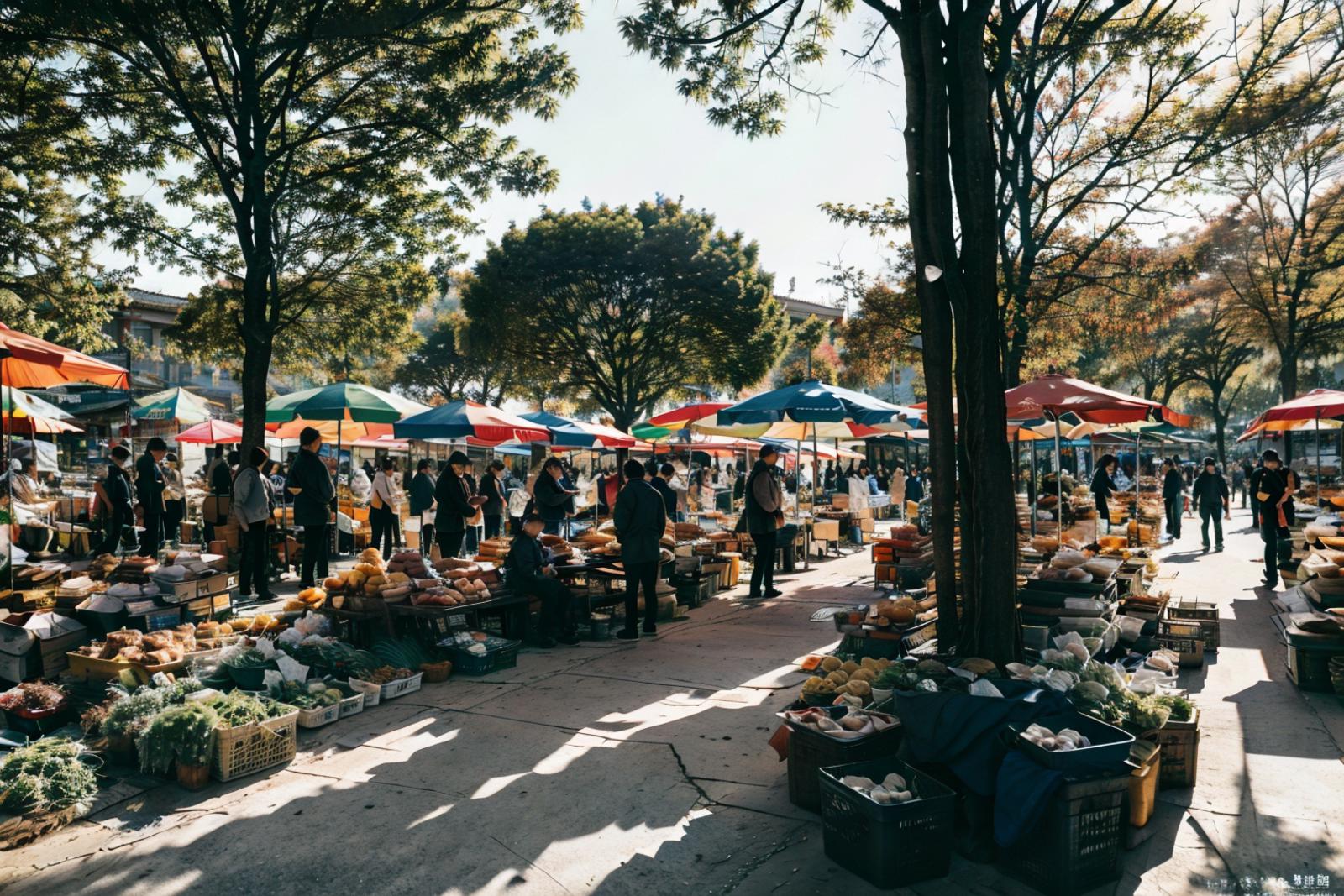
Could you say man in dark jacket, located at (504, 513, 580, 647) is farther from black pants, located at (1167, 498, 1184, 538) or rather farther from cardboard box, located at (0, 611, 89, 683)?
black pants, located at (1167, 498, 1184, 538)

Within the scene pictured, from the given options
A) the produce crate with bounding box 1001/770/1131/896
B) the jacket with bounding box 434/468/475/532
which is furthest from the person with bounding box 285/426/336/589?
the produce crate with bounding box 1001/770/1131/896

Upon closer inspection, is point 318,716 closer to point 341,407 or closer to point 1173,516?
point 341,407

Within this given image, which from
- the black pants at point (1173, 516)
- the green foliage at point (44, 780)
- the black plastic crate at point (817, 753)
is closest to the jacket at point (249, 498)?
the green foliage at point (44, 780)

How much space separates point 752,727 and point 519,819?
2.04m

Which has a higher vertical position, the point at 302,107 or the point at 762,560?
the point at 302,107

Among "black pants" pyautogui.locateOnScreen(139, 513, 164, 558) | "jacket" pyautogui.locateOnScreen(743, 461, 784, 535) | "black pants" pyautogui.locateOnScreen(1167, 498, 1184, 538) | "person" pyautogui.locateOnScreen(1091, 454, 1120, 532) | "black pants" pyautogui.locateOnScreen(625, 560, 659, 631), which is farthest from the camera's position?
"black pants" pyautogui.locateOnScreen(1167, 498, 1184, 538)

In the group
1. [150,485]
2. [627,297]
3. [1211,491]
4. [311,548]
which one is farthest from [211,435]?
[1211,491]

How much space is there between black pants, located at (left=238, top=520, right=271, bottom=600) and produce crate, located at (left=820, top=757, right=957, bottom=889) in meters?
9.10

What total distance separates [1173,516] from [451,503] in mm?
17232

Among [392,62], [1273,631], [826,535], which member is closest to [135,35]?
[392,62]

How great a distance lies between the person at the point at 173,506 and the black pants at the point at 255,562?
4720 mm

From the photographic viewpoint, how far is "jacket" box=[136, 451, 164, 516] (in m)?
13.2

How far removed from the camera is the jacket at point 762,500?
35.7 feet

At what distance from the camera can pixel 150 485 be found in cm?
1327
